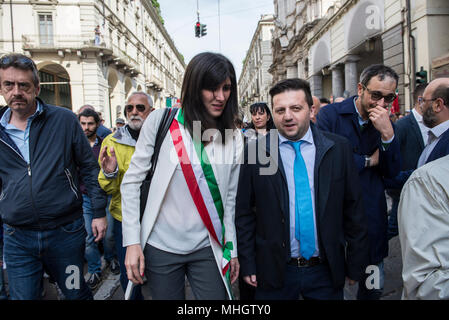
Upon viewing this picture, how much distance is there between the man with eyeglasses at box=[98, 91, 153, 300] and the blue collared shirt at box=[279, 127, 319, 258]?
1.57 m

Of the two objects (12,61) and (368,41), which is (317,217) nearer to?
(12,61)

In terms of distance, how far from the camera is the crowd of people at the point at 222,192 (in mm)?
1872

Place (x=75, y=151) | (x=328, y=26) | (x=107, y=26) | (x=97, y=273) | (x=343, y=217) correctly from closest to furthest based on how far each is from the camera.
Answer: (x=343, y=217), (x=75, y=151), (x=97, y=273), (x=328, y=26), (x=107, y=26)

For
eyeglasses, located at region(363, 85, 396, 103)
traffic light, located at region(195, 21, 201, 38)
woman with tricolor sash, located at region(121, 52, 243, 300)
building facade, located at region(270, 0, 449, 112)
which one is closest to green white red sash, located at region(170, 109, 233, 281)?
woman with tricolor sash, located at region(121, 52, 243, 300)

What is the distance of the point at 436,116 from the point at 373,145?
54 centimetres

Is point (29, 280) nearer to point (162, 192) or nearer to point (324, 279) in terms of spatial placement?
point (162, 192)

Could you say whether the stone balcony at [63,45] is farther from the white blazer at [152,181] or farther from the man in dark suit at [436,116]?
the man in dark suit at [436,116]

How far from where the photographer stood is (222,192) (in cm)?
197

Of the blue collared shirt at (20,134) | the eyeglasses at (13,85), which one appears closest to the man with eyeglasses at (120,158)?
the blue collared shirt at (20,134)

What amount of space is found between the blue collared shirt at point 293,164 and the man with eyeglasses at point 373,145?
57 centimetres

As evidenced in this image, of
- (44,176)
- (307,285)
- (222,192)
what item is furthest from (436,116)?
(44,176)

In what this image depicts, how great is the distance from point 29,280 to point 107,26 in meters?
26.5
